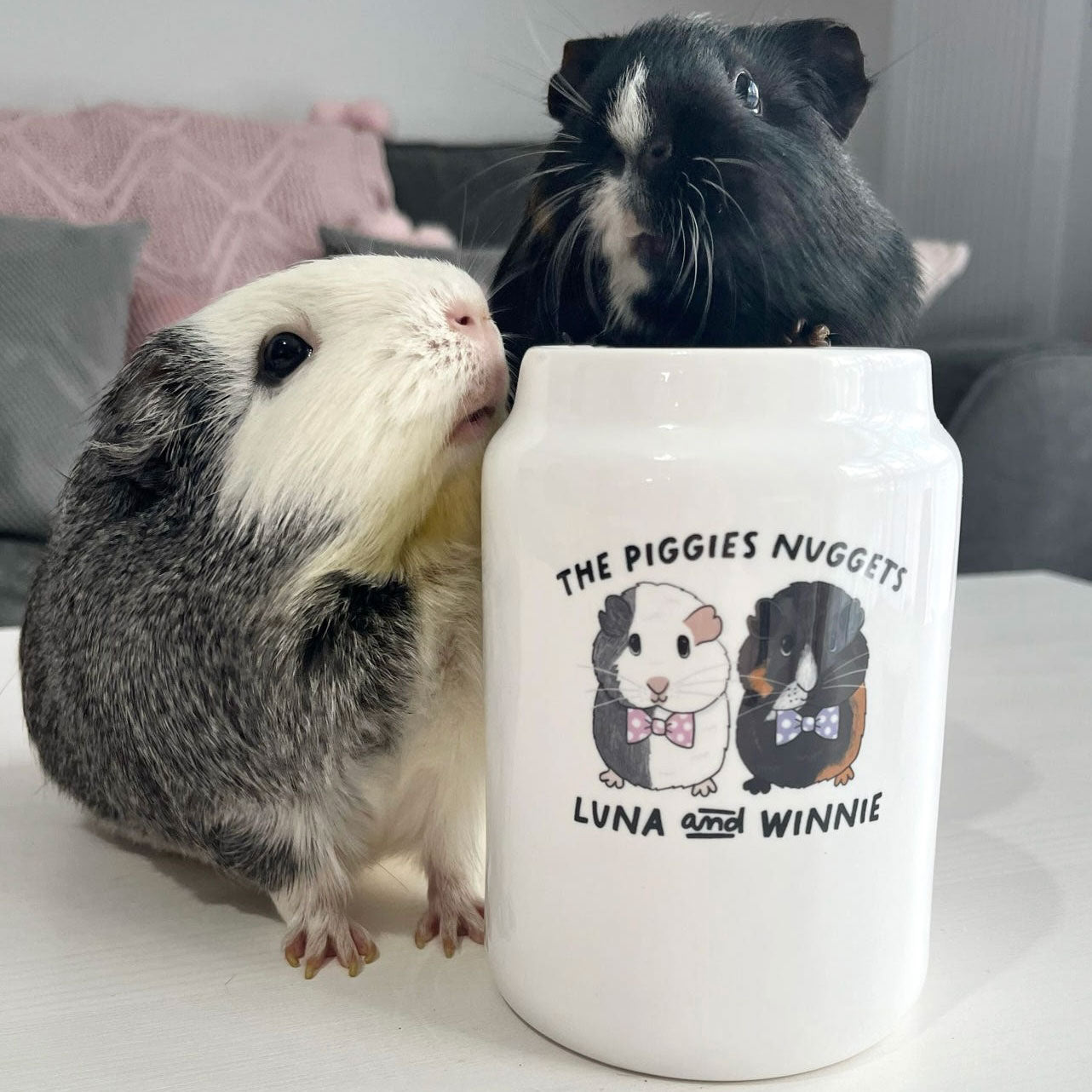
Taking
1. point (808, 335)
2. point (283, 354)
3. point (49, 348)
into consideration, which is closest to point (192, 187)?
point (49, 348)

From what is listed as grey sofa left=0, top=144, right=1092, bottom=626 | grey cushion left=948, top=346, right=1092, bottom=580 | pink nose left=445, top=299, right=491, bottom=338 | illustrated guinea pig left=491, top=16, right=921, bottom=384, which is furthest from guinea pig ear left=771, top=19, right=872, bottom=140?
grey cushion left=948, top=346, right=1092, bottom=580

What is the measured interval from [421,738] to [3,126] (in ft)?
5.05

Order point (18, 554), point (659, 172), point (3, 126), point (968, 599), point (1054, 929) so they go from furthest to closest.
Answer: point (3, 126) < point (18, 554) < point (968, 599) < point (1054, 929) < point (659, 172)

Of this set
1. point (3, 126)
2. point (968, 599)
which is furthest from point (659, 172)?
point (3, 126)

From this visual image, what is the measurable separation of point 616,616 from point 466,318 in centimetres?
12

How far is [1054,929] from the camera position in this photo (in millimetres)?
426

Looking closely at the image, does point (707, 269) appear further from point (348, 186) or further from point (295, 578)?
point (348, 186)

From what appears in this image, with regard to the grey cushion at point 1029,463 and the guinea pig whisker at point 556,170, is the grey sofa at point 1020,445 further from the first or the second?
the guinea pig whisker at point 556,170

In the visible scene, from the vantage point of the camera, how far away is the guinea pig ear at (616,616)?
0.98ft

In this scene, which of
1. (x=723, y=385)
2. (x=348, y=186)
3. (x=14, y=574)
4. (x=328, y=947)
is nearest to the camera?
(x=723, y=385)

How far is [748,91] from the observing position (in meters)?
0.31

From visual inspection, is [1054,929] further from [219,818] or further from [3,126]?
[3,126]

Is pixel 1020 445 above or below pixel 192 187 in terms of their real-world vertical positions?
below

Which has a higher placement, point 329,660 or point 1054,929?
point 329,660
